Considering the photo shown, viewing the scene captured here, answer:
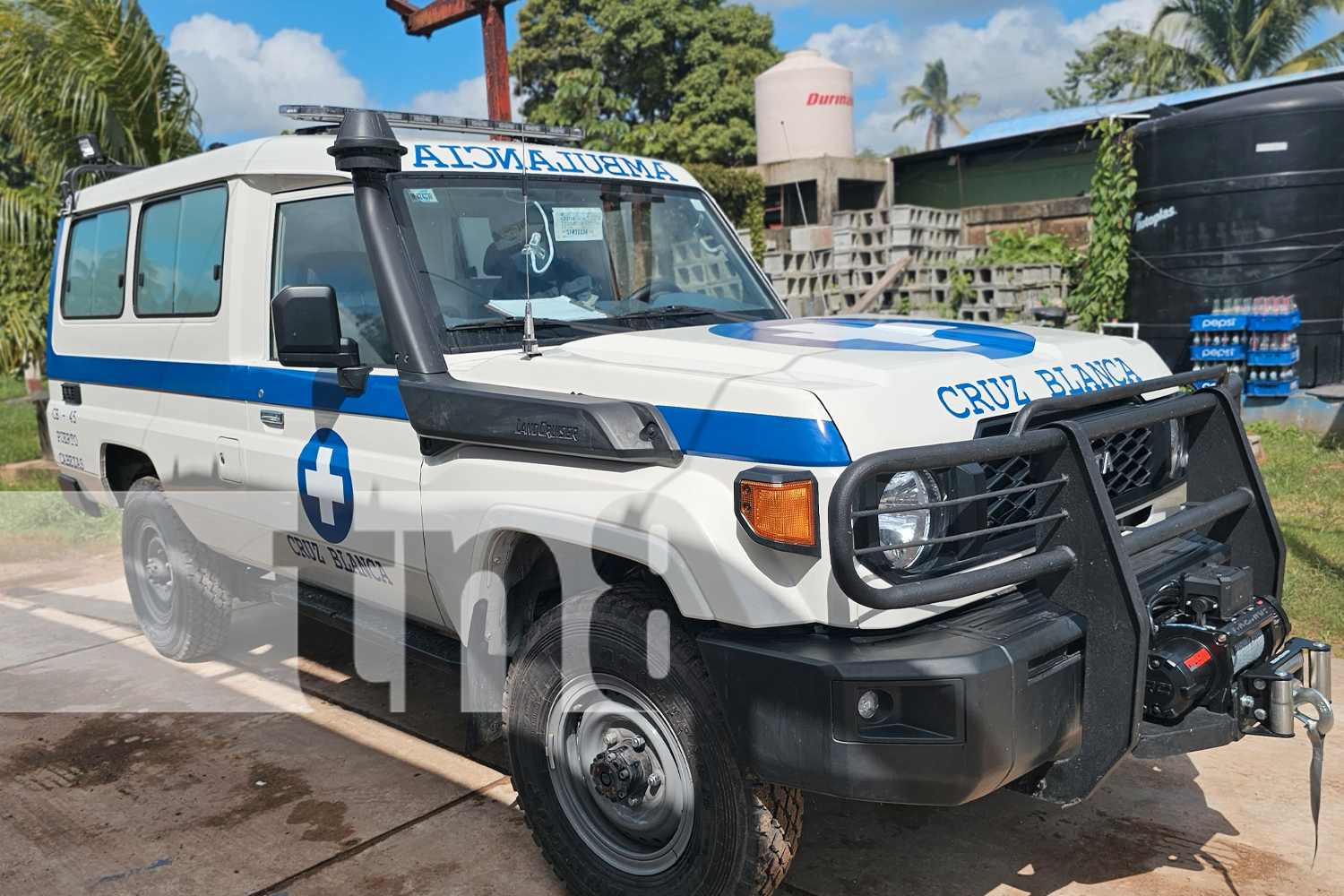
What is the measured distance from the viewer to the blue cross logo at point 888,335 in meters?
3.31

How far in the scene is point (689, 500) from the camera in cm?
274

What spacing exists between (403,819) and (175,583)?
84.5 inches

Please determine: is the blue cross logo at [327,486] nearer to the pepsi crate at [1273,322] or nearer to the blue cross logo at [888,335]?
the blue cross logo at [888,335]

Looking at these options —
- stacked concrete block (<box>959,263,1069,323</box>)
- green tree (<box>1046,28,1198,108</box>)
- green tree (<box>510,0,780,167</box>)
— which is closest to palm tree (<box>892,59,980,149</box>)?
green tree (<box>1046,28,1198,108</box>)

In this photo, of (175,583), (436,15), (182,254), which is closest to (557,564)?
(182,254)

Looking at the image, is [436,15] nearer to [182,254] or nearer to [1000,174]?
[182,254]

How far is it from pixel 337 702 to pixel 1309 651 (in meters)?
3.78

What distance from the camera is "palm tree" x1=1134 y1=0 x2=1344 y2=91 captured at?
27016 millimetres

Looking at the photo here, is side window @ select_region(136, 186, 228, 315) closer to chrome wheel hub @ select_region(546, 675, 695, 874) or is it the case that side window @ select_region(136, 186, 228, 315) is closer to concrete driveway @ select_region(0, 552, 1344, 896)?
concrete driveway @ select_region(0, 552, 1344, 896)

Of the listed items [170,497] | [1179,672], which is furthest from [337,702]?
[1179,672]

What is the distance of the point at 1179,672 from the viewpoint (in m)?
2.77

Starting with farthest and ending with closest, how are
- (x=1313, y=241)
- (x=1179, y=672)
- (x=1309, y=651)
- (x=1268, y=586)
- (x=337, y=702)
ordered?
(x=1313, y=241) < (x=337, y=702) < (x=1268, y=586) < (x=1309, y=651) < (x=1179, y=672)

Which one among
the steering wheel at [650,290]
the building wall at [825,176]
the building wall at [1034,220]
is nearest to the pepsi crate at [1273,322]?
the building wall at [1034,220]

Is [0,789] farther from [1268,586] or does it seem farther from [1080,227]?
[1080,227]
